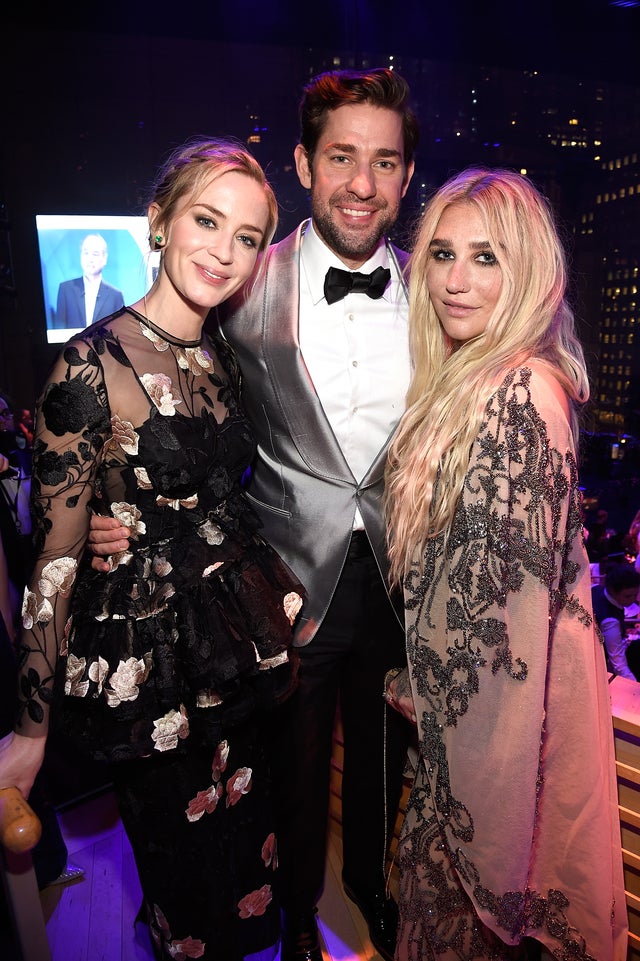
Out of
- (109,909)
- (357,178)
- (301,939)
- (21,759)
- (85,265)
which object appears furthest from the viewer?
(85,265)

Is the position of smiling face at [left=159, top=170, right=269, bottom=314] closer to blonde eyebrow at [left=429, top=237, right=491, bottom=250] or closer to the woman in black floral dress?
the woman in black floral dress

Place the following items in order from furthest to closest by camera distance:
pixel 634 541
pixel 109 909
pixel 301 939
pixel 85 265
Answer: pixel 85 265
pixel 634 541
pixel 109 909
pixel 301 939

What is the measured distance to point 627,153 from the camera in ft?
19.2

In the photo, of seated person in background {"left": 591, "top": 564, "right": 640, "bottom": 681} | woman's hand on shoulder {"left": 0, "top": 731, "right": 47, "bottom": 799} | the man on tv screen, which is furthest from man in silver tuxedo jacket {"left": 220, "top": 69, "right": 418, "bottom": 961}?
the man on tv screen

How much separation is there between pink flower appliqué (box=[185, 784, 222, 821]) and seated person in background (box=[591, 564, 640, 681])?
2.67 meters

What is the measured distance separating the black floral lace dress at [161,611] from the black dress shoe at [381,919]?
561mm

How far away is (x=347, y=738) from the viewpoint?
190 centimetres

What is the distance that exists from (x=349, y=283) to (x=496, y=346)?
0.54 meters

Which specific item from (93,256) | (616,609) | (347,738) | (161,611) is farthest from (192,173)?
(93,256)

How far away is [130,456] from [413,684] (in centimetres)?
76

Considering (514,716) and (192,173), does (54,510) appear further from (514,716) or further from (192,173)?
(514,716)

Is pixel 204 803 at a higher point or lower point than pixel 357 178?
lower

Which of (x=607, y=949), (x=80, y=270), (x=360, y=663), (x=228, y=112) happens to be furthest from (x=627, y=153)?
(x=607, y=949)

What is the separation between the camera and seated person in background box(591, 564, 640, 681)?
3422 mm
